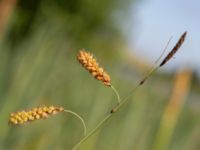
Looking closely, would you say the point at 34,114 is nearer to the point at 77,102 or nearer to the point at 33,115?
the point at 33,115

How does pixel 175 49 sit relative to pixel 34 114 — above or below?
above

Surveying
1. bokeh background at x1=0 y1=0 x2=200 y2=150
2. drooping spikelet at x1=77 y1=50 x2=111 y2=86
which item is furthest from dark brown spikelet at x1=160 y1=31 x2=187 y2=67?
bokeh background at x1=0 y1=0 x2=200 y2=150

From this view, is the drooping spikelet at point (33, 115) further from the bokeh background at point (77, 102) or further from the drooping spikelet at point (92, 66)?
the bokeh background at point (77, 102)

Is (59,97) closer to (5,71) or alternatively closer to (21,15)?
(5,71)

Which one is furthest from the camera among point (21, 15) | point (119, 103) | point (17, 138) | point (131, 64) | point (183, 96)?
Answer: point (21, 15)

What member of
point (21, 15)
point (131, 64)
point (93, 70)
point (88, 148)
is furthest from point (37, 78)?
point (21, 15)

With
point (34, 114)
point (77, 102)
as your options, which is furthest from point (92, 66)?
A: point (77, 102)

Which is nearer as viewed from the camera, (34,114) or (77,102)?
(34,114)

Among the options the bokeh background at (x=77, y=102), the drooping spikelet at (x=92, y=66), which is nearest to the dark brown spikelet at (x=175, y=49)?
the drooping spikelet at (x=92, y=66)
